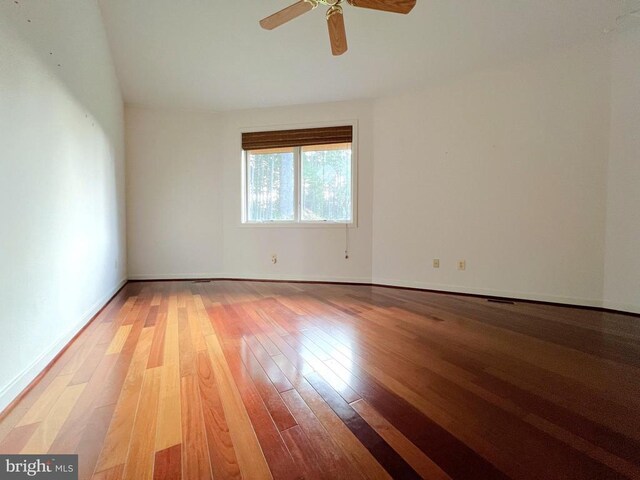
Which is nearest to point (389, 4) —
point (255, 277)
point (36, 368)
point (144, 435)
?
point (144, 435)

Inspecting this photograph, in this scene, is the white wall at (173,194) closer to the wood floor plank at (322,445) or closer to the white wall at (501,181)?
the white wall at (501,181)

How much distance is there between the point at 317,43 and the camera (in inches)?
104

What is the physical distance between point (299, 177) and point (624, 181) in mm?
3506

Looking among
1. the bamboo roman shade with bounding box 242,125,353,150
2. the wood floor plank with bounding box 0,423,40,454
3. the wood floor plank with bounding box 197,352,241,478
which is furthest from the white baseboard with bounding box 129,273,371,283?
the wood floor plank with bounding box 0,423,40,454

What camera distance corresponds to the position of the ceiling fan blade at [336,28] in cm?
180

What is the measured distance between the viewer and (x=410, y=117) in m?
3.47

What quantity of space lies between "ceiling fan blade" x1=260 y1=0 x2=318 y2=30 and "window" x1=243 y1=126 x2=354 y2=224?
2.00m

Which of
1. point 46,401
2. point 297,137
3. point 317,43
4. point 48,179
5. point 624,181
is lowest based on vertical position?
point 46,401

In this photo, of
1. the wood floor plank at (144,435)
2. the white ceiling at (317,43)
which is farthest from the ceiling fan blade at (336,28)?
the wood floor plank at (144,435)

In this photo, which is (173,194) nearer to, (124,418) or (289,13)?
(289,13)

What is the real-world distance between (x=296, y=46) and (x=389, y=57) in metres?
0.99

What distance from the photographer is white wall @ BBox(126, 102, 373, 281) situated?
3.84 m

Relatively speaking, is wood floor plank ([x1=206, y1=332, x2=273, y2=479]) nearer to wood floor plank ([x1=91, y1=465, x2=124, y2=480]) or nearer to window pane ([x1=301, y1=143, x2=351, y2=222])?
wood floor plank ([x1=91, y1=465, x2=124, y2=480])

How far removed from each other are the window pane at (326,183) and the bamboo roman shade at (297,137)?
10 cm
